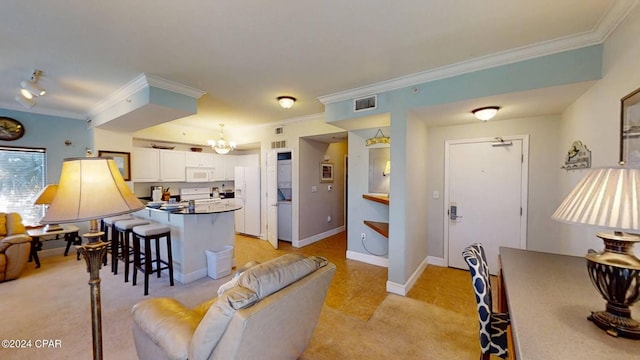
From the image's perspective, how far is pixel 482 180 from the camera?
3629mm

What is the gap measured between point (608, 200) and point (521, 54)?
1949mm

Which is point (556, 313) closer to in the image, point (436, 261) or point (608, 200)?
point (608, 200)

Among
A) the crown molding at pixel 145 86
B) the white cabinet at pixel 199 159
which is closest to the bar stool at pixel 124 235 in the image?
the crown molding at pixel 145 86

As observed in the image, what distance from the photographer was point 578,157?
2.44 meters

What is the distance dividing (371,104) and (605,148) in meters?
2.17

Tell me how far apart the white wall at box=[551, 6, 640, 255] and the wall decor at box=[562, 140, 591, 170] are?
0.20ft

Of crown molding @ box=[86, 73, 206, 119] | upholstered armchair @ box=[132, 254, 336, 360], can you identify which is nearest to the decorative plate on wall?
crown molding @ box=[86, 73, 206, 119]

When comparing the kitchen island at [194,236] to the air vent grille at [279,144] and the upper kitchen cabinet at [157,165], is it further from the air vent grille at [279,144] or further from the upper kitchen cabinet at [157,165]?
the air vent grille at [279,144]

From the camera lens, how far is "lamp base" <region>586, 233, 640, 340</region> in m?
0.98

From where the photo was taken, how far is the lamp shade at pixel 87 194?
1196mm

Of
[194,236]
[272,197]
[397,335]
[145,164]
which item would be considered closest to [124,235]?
[194,236]

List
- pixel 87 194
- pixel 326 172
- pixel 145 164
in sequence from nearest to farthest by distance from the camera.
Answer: pixel 87 194 → pixel 145 164 → pixel 326 172

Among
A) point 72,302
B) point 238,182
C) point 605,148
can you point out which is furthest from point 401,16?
point 238,182

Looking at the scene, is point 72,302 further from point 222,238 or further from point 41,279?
point 222,238
